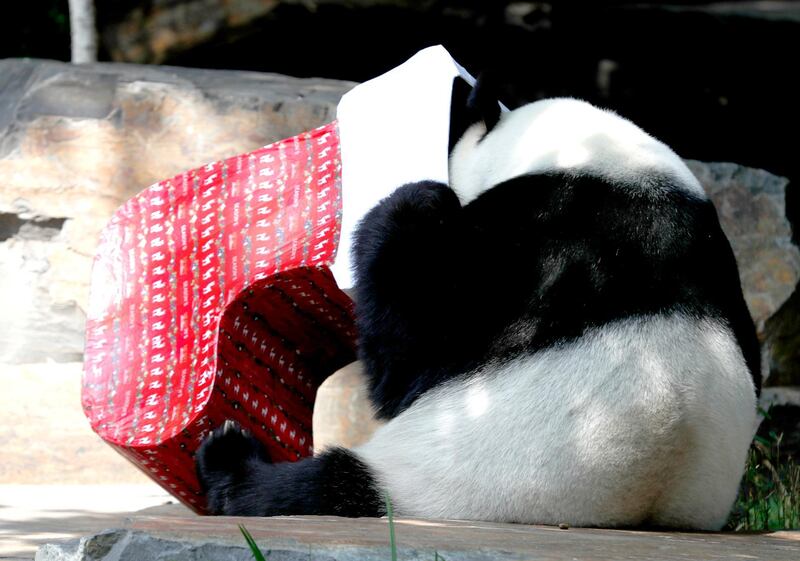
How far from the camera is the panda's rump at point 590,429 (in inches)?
84.9

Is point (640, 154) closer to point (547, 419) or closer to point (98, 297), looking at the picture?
point (547, 419)

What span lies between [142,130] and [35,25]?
9.95 ft

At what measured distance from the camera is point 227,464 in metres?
2.54

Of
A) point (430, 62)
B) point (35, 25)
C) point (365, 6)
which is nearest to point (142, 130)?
point (430, 62)

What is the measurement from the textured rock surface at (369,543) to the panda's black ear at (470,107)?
1.12m

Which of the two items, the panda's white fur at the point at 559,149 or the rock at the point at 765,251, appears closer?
the panda's white fur at the point at 559,149

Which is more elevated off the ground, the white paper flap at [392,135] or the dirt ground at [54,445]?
the white paper flap at [392,135]

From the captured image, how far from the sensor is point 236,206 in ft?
9.67

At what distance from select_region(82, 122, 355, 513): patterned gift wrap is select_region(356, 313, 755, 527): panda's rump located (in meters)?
0.70

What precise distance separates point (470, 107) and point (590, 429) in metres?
0.96

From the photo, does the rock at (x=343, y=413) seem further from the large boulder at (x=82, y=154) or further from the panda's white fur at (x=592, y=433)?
the panda's white fur at (x=592, y=433)

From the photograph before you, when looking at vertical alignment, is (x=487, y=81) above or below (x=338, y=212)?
above

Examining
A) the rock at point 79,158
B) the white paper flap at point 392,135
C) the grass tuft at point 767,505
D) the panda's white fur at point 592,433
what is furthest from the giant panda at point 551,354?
the rock at point 79,158

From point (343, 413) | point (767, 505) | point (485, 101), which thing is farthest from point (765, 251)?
point (485, 101)
